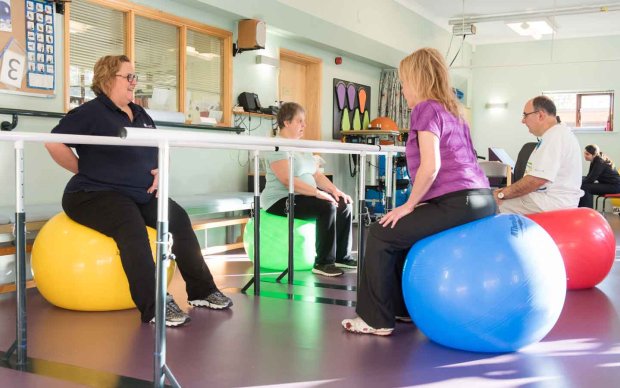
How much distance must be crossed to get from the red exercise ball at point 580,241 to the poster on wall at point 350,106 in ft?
14.9

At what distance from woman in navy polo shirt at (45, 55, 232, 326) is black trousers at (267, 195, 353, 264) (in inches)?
40.5

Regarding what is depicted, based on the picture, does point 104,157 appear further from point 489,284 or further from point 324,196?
point 489,284

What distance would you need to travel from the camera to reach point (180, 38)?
539cm

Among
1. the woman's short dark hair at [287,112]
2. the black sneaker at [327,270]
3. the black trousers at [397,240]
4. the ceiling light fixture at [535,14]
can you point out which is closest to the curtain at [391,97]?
the ceiling light fixture at [535,14]

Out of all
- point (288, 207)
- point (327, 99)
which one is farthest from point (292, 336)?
point (327, 99)

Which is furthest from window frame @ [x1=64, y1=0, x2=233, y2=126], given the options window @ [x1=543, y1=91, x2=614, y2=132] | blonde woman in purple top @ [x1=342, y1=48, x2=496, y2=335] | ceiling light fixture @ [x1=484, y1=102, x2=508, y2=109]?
window @ [x1=543, y1=91, x2=614, y2=132]

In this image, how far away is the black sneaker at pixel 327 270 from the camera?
13.0 ft

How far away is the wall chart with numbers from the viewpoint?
384cm

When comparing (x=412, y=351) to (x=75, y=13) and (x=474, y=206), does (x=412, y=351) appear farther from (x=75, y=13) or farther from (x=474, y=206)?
(x=75, y=13)

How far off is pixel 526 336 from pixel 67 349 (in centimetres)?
171

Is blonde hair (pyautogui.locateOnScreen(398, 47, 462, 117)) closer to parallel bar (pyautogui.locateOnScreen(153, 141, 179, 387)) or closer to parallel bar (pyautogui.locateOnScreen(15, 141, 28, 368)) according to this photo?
parallel bar (pyautogui.locateOnScreen(153, 141, 179, 387))

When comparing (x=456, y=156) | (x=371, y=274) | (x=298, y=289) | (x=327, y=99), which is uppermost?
(x=327, y=99)

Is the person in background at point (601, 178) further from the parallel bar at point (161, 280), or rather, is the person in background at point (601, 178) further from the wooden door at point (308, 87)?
the parallel bar at point (161, 280)

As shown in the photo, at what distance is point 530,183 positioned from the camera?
362 centimetres
